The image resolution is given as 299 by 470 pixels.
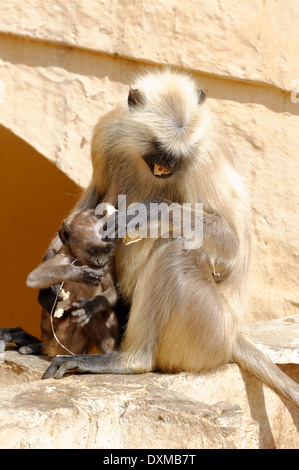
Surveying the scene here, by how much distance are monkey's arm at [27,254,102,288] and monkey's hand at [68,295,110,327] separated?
156 millimetres

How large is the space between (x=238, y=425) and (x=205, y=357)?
0.85 meters

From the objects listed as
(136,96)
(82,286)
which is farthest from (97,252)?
(136,96)

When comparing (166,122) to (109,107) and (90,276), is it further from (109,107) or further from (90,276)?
(109,107)

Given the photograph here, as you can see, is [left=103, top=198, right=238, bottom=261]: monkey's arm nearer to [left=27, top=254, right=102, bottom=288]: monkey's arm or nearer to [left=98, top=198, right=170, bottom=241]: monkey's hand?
[left=98, top=198, right=170, bottom=241]: monkey's hand

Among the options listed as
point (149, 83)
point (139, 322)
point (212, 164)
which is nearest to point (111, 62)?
point (149, 83)

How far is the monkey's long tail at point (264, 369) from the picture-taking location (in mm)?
4086

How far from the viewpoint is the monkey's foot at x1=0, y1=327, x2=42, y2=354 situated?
14.9 ft

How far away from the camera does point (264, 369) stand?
414 cm

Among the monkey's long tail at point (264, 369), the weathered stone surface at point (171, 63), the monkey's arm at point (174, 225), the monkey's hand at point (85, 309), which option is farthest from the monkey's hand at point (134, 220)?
the weathered stone surface at point (171, 63)

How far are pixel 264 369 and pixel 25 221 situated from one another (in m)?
3.62

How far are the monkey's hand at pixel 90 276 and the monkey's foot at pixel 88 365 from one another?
38 cm

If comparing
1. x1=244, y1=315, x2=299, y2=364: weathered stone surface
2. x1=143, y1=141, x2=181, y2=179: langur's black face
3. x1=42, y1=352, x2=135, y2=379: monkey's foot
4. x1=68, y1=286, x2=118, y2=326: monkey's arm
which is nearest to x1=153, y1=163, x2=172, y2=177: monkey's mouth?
x1=143, y1=141, x2=181, y2=179: langur's black face

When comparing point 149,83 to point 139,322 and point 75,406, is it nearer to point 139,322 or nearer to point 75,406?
point 139,322

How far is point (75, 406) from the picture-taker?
3.41 metres
